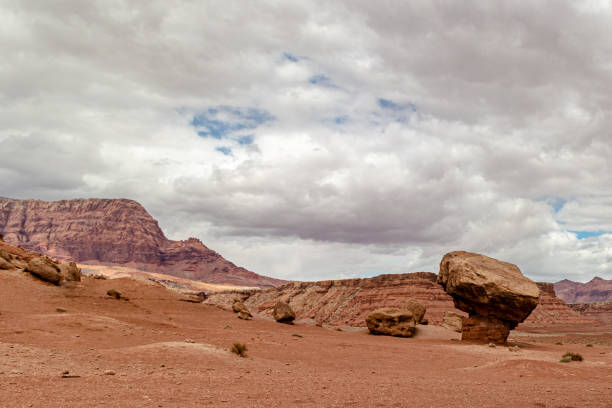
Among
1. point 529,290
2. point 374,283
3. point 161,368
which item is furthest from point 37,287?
point 374,283

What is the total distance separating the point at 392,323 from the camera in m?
38.8

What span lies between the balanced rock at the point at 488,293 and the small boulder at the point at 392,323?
234 inches

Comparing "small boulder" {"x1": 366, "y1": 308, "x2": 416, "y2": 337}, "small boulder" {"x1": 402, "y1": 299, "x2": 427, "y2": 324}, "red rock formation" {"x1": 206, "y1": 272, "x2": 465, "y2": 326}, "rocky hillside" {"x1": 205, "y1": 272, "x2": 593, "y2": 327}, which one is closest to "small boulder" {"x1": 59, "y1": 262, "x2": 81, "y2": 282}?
"small boulder" {"x1": 366, "y1": 308, "x2": 416, "y2": 337}

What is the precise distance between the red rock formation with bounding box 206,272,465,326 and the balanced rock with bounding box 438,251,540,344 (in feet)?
131

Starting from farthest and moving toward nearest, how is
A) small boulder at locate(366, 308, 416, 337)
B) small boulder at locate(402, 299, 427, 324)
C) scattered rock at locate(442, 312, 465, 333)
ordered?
scattered rock at locate(442, 312, 465, 333) < small boulder at locate(402, 299, 427, 324) < small boulder at locate(366, 308, 416, 337)

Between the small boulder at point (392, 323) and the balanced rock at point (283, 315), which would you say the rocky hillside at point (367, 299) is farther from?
the small boulder at point (392, 323)

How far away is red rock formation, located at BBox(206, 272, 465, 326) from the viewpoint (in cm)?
8156

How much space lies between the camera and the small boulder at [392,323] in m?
38.2

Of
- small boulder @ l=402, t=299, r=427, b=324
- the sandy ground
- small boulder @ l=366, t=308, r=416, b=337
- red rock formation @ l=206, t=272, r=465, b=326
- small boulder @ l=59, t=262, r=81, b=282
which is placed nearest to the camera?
the sandy ground

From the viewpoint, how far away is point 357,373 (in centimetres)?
1580

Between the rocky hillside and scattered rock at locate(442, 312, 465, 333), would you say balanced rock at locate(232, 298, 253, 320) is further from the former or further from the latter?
the rocky hillside

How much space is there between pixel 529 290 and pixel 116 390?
28.7 metres

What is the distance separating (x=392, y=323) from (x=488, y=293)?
36.1 feet

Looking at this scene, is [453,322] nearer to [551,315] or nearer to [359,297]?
Result: [359,297]
